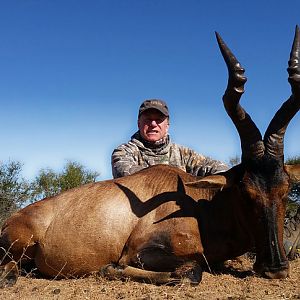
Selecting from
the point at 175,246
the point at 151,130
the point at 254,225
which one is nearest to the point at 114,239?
the point at 175,246

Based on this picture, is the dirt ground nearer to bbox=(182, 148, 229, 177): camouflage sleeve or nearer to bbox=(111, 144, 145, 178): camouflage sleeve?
bbox=(111, 144, 145, 178): camouflage sleeve

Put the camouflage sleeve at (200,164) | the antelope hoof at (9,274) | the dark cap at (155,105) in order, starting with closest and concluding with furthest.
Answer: the antelope hoof at (9,274) → the camouflage sleeve at (200,164) → the dark cap at (155,105)

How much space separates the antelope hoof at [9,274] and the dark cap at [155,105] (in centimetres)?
377

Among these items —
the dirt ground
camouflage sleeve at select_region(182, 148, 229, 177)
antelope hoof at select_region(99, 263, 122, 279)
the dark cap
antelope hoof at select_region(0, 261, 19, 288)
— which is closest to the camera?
the dirt ground

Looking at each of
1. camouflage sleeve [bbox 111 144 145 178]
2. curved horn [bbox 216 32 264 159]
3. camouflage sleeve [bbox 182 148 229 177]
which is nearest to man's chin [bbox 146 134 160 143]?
camouflage sleeve [bbox 111 144 145 178]

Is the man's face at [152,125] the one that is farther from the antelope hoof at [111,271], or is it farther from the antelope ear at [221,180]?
the antelope hoof at [111,271]

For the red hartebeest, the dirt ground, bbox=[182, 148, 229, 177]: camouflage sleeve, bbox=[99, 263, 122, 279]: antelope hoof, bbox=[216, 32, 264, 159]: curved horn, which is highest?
bbox=[216, 32, 264, 159]: curved horn

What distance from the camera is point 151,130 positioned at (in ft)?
30.0

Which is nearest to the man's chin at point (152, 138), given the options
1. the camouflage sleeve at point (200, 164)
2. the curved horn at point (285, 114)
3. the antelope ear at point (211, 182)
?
the camouflage sleeve at point (200, 164)

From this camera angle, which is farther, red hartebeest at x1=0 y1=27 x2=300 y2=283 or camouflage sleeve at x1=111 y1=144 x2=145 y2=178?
camouflage sleeve at x1=111 y1=144 x2=145 y2=178

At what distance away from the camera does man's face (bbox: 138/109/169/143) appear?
909cm

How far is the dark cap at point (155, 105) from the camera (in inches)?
356

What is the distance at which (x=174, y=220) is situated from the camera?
594 cm

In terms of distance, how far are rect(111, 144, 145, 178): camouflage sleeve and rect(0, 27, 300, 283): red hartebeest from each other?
128cm
